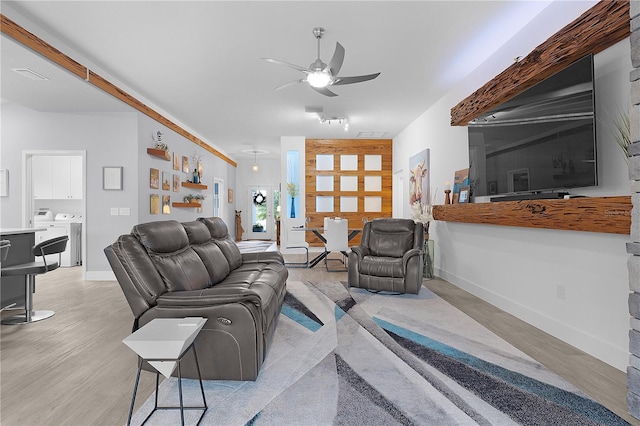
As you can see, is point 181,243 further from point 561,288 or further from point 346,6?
point 561,288

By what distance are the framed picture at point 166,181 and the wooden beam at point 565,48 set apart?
5277 mm

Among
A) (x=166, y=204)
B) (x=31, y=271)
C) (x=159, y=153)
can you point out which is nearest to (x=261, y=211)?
(x=166, y=204)

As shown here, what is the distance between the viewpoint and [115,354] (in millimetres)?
2635

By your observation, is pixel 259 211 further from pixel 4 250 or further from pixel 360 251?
pixel 4 250

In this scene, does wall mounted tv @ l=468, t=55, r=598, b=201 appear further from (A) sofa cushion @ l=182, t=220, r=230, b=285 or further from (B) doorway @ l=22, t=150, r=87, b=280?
(B) doorway @ l=22, t=150, r=87, b=280

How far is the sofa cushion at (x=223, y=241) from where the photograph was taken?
3.71m

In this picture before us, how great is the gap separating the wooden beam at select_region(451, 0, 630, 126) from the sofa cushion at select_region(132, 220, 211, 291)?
10.5 feet

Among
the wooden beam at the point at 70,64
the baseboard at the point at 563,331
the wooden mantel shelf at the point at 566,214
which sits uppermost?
the wooden beam at the point at 70,64

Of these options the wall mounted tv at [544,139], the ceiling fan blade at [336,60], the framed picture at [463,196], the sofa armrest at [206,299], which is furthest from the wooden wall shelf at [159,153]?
the wall mounted tv at [544,139]

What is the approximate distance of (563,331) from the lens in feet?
9.16

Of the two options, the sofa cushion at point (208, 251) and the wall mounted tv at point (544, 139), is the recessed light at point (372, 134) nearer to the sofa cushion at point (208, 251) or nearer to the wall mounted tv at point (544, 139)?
the wall mounted tv at point (544, 139)

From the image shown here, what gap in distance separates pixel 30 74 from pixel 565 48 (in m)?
5.24

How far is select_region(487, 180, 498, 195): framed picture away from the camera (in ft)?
11.8

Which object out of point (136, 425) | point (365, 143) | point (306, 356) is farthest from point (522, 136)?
point (365, 143)
